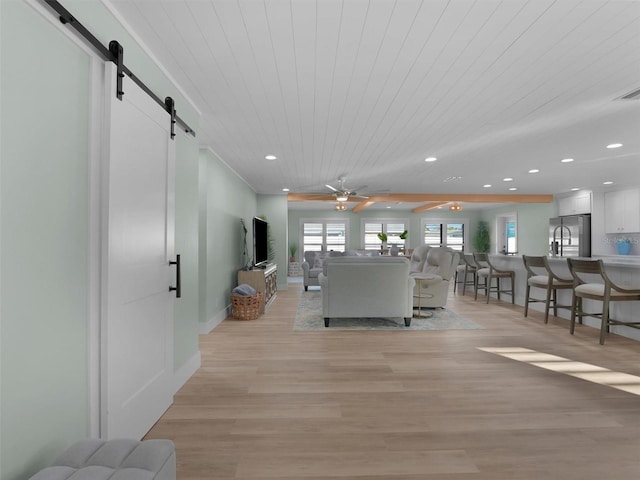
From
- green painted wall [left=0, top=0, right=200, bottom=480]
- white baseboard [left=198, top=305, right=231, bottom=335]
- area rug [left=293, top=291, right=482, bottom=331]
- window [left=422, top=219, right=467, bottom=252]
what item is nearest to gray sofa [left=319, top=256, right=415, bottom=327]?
area rug [left=293, top=291, right=482, bottom=331]

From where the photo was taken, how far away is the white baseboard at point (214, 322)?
4315 millimetres

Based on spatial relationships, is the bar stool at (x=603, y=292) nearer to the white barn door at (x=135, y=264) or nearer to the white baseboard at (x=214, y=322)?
the white barn door at (x=135, y=264)

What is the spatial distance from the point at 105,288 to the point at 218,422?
45.1 inches

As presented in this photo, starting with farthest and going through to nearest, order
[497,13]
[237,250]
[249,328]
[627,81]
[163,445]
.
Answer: [237,250] → [249,328] → [627,81] → [497,13] → [163,445]

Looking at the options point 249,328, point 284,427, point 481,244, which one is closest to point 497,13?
point 284,427

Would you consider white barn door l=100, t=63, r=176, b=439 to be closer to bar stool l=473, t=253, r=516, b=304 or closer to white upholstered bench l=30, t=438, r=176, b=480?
white upholstered bench l=30, t=438, r=176, b=480

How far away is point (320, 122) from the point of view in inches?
137

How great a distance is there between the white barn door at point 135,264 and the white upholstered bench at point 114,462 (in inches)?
19.2

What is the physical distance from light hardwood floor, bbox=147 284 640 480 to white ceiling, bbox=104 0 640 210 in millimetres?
2374

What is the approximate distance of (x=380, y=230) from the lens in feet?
42.1

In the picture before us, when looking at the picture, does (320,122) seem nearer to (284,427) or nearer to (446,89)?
(446,89)

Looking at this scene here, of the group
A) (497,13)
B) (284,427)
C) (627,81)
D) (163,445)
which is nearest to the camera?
Answer: (163,445)

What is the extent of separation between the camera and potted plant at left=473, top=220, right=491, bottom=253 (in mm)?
12159

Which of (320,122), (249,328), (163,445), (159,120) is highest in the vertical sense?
(320,122)
